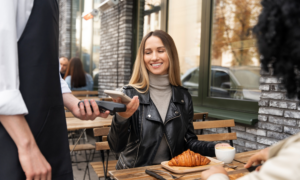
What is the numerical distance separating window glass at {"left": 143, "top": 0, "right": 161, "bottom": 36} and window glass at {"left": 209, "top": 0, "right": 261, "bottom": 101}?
153cm

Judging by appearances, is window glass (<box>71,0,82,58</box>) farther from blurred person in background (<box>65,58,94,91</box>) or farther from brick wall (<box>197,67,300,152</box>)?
brick wall (<box>197,67,300,152</box>)

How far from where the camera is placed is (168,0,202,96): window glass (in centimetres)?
437

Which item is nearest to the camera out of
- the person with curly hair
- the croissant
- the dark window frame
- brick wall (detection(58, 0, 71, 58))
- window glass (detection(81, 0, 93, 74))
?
the person with curly hair

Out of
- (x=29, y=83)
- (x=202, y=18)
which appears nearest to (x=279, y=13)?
(x=29, y=83)

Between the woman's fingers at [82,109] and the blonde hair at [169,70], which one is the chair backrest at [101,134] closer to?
the blonde hair at [169,70]

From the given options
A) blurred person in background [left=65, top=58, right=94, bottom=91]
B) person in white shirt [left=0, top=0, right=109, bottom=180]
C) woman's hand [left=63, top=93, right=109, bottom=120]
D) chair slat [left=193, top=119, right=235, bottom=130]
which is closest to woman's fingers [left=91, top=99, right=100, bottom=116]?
woman's hand [left=63, top=93, right=109, bottom=120]

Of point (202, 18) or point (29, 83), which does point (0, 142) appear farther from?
point (202, 18)

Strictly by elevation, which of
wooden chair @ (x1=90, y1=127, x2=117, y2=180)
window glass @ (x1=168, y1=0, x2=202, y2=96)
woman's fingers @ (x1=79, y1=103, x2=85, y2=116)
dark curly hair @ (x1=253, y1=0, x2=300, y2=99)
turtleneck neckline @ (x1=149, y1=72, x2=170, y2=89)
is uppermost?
window glass @ (x1=168, y1=0, x2=202, y2=96)

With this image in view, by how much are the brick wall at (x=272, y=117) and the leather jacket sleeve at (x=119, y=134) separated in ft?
5.44

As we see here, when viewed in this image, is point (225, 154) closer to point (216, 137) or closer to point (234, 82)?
point (216, 137)

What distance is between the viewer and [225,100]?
3781 millimetres

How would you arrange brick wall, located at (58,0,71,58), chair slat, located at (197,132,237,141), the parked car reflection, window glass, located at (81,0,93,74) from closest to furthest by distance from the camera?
chair slat, located at (197,132,237,141) < the parked car reflection < window glass, located at (81,0,93,74) < brick wall, located at (58,0,71,58)

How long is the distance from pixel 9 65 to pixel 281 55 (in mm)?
806

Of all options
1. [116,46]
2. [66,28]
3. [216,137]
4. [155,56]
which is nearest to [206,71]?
[216,137]
